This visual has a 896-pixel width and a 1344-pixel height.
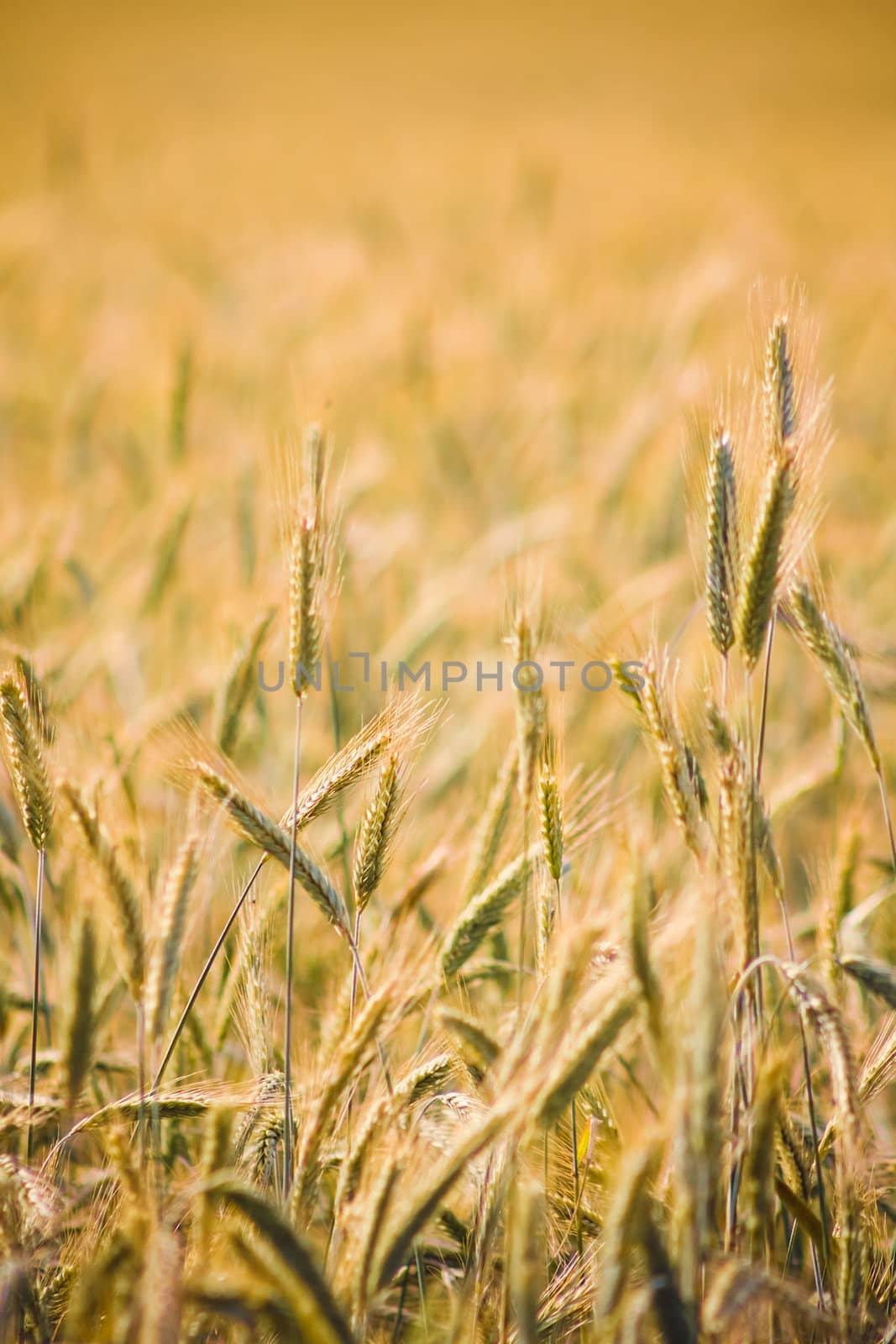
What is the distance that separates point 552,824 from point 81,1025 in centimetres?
57

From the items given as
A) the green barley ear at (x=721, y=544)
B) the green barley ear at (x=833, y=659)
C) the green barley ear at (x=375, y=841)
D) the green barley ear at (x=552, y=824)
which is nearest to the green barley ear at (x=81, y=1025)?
the green barley ear at (x=375, y=841)

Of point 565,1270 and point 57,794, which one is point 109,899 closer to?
point 57,794

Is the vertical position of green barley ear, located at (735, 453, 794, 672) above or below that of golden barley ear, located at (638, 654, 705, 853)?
above

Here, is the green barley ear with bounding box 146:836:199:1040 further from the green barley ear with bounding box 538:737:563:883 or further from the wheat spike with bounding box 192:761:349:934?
the green barley ear with bounding box 538:737:563:883

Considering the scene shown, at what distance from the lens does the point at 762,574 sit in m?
1.00

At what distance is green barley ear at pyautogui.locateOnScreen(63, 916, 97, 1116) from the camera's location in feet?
2.65

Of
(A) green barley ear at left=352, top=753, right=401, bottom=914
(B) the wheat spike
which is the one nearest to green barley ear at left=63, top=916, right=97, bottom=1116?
(B) the wheat spike

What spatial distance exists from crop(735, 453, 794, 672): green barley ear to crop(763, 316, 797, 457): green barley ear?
0.27ft

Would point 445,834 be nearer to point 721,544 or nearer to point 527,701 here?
point 527,701

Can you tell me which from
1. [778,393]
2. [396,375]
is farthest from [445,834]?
[396,375]

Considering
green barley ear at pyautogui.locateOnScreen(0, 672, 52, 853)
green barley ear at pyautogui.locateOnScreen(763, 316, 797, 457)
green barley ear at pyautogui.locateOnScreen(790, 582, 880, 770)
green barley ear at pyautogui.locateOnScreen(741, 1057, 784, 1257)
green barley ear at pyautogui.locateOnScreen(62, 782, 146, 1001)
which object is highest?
green barley ear at pyautogui.locateOnScreen(763, 316, 797, 457)

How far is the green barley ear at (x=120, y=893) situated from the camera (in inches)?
32.6

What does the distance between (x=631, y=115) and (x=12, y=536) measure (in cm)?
2018

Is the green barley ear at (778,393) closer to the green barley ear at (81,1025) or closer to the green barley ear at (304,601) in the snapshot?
the green barley ear at (304,601)
